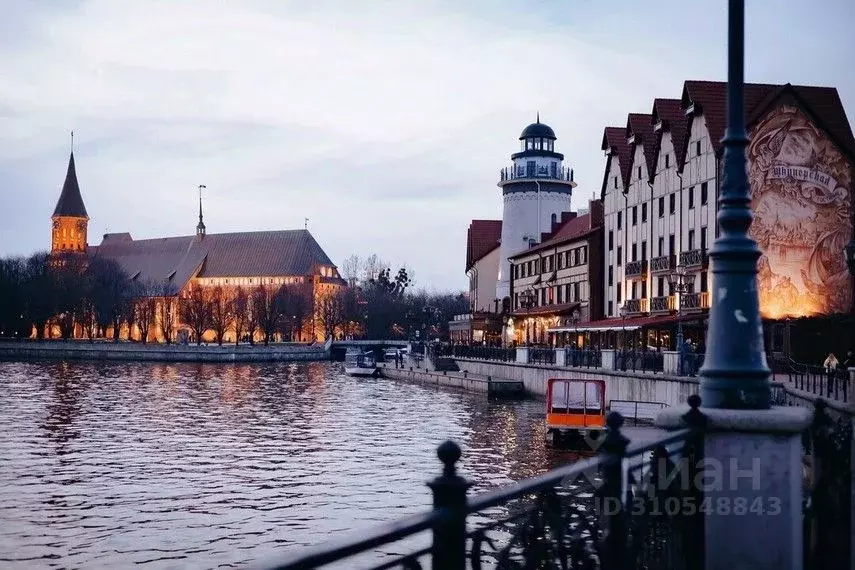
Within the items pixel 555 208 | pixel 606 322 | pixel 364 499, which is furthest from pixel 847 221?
pixel 555 208

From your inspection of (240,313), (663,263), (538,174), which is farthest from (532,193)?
(240,313)

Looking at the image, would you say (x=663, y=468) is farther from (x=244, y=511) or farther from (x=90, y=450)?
(x=90, y=450)

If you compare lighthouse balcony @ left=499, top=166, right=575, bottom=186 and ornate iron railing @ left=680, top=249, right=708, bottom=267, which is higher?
lighthouse balcony @ left=499, top=166, right=575, bottom=186

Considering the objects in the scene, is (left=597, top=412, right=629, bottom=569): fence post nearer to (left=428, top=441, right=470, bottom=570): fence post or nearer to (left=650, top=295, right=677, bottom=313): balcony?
Answer: (left=428, top=441, right=470, bottom=570): fence post

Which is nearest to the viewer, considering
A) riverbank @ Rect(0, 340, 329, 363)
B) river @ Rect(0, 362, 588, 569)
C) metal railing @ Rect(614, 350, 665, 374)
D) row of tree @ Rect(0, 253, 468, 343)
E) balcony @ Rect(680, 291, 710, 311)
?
river @ Rect(0, 362, 588, 569)

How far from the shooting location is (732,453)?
7973mm

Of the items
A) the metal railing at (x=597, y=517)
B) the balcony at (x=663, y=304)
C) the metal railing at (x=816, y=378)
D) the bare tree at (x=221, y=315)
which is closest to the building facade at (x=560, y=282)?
the balcony at (x=663, y=304)

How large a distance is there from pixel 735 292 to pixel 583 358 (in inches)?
1909

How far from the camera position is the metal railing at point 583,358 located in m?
54.3

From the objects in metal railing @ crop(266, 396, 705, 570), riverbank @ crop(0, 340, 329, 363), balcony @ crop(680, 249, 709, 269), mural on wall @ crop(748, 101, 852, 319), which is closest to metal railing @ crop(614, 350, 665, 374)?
balcony @ crop(680, 249, 709, 269)

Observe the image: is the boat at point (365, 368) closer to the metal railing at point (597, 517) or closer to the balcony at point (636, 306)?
the balcony at point (636, 306)

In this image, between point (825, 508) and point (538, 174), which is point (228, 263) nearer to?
point (538, 174)

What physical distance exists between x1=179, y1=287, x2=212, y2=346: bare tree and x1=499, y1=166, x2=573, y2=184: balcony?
221ft

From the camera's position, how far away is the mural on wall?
2052 inches
